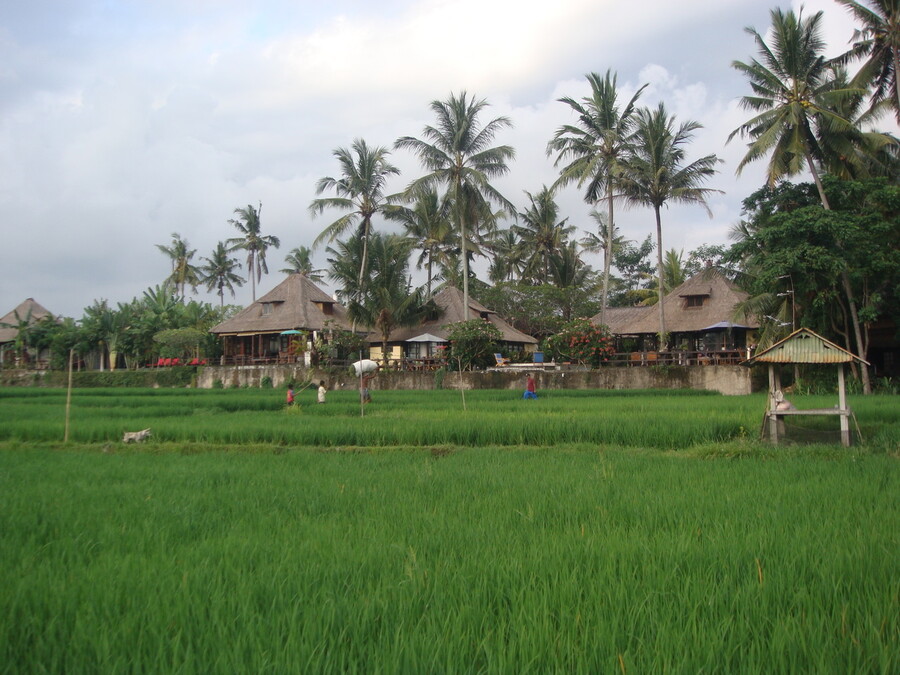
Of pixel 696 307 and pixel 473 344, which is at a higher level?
pixel 696 307

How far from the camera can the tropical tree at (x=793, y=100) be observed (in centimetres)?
2012

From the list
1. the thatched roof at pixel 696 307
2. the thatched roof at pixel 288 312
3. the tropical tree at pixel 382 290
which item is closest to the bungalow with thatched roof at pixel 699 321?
the thatched roof at pixel 696 307

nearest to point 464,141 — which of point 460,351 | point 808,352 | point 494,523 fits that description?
point 460,351

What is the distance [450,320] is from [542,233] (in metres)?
9.11

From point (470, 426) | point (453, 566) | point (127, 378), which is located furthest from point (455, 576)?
point (127, 378)

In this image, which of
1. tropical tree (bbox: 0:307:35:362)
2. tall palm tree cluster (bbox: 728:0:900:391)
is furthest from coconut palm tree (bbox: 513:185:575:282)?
tropical tree (bbox: 0:307:35:362)

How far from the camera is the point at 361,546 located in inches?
162

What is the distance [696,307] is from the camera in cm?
3027

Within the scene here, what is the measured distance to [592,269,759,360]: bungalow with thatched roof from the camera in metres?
28.8

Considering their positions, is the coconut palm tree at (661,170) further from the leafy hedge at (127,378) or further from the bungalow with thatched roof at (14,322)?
the bungalow with thatched roof at (14,322)

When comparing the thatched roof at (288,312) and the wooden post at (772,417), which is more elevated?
the thatched roof at (288,312)

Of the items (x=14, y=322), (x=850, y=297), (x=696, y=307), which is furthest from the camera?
(x=14, y=322)

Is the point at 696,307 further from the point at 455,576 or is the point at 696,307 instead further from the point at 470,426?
the point at 455,576

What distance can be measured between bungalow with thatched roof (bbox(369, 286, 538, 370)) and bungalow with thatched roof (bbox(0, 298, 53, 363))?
21914 millimetres
